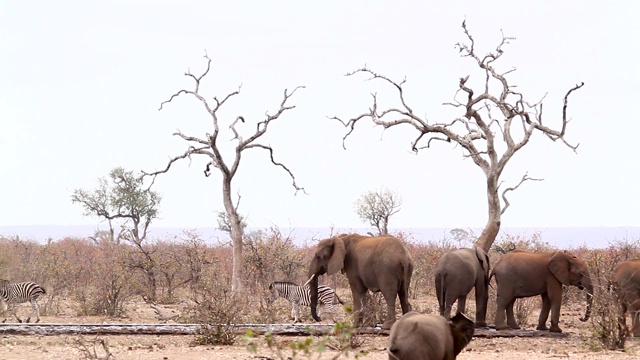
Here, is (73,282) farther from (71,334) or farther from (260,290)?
(71,334)

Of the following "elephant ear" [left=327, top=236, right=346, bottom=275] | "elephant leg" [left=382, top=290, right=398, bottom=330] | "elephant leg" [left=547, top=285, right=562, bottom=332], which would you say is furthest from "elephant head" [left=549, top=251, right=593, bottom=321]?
"elephant ear" [left=327, top=236, right=346, bottom=275]

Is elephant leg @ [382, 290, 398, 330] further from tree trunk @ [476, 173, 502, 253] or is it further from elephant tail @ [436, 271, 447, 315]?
tree trunk @ [476, 173, 502, 253]

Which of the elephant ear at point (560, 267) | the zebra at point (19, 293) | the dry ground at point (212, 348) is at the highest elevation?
the elephant ear at point (560, 267)

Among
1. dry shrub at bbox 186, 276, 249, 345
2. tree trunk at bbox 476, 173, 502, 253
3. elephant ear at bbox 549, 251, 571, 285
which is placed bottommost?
dry shrub at bbox 186, 276, 249, 345

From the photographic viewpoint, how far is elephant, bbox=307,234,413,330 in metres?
17.2

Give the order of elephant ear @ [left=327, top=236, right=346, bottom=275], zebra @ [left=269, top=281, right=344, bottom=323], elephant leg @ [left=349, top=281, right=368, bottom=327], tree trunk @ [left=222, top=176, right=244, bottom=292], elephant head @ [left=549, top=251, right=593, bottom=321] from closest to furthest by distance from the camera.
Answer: elephant head @ [left=549, top=251, right=593, bottom=321] < elephant ear @ [left=327, top=236, right=346, bottom=275] < elephant leg @ [left=349, top=281, right=368, bottom=327] < zebra @ [left=269, top=281, right=344, bottom=323] < tree trunk @ [left=222, top=176, right=244, bottom=292]

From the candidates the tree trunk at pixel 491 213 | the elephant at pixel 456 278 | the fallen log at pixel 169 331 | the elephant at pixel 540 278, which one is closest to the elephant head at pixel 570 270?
the elephant at pixel 540 278

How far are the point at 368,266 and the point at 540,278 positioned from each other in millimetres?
3246

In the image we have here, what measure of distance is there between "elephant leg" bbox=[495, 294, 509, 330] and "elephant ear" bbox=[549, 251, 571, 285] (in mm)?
1064

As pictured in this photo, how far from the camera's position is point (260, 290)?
2472cm

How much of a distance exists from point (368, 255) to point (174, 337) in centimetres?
396

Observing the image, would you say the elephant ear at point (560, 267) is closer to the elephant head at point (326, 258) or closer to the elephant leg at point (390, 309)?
the elephant leg at point (390, 309)

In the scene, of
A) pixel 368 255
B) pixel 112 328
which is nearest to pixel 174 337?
pixel 112 328

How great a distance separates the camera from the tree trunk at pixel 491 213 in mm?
23047
